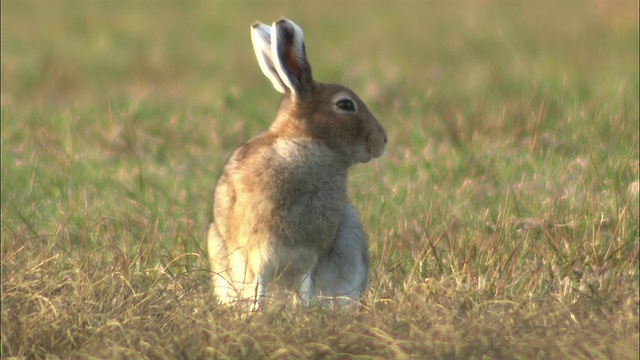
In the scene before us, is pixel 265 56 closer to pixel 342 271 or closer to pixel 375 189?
pixel 342 271

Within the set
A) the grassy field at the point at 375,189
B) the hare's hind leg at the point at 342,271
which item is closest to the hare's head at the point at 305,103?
the hare's hind leg at the point at 342,271

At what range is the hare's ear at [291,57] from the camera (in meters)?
5.14

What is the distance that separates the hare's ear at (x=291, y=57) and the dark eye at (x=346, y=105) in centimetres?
15

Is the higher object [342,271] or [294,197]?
[294,197]

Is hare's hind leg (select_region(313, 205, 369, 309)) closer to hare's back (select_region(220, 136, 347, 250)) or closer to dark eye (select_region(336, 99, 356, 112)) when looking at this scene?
hare's back (select_region(220, 136, 347, 250))

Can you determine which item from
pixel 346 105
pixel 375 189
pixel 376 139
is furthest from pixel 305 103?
pixel 375 189

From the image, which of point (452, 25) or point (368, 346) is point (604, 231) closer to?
point (368, 346)

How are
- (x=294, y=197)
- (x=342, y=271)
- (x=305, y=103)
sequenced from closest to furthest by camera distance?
(x=294, y=197) < (x=342, y=271) < (x=305, y=103)

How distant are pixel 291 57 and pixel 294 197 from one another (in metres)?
0.65

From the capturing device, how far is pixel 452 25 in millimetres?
15281

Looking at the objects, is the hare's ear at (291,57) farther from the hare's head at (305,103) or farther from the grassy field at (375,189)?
the grassy field at (375,189)

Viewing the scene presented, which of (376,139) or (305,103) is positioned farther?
(376,139)

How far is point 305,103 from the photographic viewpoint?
5.33 meters

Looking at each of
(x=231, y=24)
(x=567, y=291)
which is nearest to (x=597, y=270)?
(x=567, y=291)
